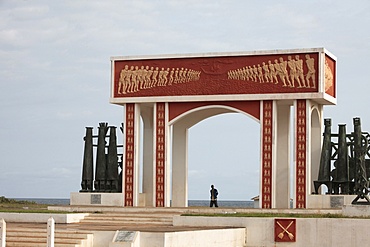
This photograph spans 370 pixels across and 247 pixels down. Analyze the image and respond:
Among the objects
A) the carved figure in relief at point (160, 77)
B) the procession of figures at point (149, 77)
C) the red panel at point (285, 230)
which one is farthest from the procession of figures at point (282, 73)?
the red panel at point (285, 230)

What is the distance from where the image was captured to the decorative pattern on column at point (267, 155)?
30.8m

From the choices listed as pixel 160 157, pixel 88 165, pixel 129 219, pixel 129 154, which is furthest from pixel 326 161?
pixel 88 165

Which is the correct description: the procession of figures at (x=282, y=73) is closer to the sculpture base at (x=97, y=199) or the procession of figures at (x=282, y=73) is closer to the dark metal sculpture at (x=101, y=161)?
the dark metal sculpture at (x=101, y=161)

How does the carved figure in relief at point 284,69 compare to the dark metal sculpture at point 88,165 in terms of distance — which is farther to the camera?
the dark metal sculpture at point 88,165

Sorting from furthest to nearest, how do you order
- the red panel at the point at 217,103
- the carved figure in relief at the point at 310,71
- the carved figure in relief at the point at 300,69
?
1. the red panel at the point at 217,103
2. the carved figure in relief at the point at 300,69
3. the carved figure in relief at the point at 310,71

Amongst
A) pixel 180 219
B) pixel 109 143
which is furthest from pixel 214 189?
pixel 180 219

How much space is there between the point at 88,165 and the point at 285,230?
1148 cm

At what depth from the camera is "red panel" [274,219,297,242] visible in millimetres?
24688

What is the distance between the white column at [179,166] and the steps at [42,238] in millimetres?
11838

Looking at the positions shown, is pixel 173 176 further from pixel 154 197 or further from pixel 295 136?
pixel 295 136

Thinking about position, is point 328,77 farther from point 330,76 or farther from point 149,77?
point 149,77

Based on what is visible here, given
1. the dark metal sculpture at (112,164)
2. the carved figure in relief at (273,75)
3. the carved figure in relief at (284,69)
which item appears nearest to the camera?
the carved figure in relief at (284,69)

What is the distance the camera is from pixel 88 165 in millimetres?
34031

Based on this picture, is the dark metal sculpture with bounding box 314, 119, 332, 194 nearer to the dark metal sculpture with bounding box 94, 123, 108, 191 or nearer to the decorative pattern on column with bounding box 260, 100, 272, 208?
the decorative pattern on column with bounding box 260, 100, 272, 208
